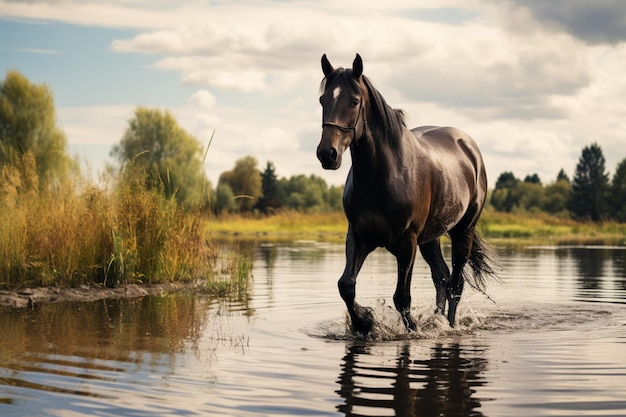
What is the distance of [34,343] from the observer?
7.29 meters

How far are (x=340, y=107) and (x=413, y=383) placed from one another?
2.37m

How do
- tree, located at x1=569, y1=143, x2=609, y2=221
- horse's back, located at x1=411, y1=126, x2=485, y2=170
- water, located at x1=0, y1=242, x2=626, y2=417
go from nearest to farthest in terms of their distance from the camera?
water, located at x1=0, y1=242, x2=626, y2=417 < horse's back, located at x1=411, y1=126, x2=485, y2=170 < tree, located at x1=569, y1=143, x2=609, y2=221

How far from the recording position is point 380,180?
736 centimetres

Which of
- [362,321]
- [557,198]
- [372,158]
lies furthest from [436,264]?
[557,198]

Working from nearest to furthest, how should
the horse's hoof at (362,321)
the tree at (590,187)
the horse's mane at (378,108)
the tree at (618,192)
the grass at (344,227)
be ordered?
the horse's mane at (378,108) → the horse's hoof at (362,321) → the grass at (344,227) → the tree at (618,192) → the tree at (590,187)

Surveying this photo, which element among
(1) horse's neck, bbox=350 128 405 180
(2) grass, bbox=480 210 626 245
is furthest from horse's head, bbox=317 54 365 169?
(2) grass, bbox=480 210 626 245

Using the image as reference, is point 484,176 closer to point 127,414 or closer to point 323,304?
point 323,304

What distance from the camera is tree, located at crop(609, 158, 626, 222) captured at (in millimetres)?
59969

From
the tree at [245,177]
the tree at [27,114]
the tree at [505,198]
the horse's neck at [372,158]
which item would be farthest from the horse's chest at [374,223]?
the tree at [245,177]

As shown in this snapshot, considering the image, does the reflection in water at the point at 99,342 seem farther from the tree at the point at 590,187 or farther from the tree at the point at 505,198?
the tree at the point at 505,198

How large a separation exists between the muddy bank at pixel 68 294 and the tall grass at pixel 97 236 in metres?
0.17

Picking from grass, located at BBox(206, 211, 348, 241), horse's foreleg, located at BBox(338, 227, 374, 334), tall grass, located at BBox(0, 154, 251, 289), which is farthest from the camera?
grass, located at BBox(206, 211, 348, 241)

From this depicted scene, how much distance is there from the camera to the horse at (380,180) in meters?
6.85

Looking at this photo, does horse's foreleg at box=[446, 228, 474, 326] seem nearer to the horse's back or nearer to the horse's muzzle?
the horse's back
